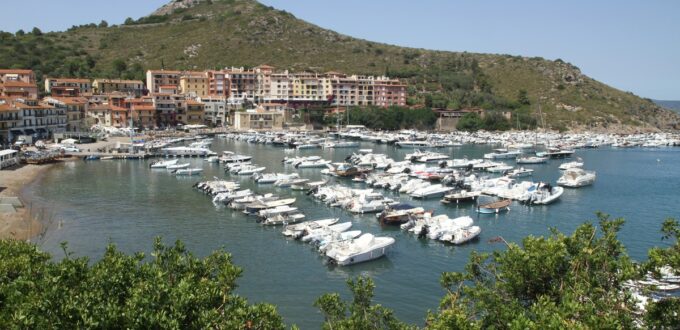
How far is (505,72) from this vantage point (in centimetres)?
15338

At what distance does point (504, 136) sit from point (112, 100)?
71942 millimetres

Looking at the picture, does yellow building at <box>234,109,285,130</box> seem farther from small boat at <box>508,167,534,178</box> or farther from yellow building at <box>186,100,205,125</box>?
small boat at <box>508,167,534,178</box>

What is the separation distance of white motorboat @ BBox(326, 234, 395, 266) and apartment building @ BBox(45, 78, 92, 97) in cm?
8429

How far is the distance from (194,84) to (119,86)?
14877 mm

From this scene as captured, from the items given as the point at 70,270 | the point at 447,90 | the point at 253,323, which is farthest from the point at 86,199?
the point at 447,90

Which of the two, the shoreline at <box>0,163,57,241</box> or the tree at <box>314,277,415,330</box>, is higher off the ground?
the tree at <box>314,277,415,330</box>

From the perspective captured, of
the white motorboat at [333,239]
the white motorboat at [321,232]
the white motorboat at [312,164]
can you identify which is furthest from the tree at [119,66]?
the white motorboat at [333,239]

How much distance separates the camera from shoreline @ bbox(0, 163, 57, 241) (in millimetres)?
32125

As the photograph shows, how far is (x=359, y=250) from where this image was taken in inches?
1139

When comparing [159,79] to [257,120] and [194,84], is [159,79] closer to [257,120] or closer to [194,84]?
[194,84]

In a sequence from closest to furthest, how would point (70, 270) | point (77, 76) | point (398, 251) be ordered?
point (70, 270)
point (398, 251)
point (77, 76)

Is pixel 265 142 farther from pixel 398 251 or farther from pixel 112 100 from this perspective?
pixel 398 251

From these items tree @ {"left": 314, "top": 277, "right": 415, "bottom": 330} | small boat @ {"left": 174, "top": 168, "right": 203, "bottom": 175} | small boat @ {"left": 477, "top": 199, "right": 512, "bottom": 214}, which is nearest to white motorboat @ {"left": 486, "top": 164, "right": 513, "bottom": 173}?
small boat @ {"left": 477, "top": 199, "right": 512, "bottom": 214}

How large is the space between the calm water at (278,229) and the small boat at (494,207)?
0.71 meters
